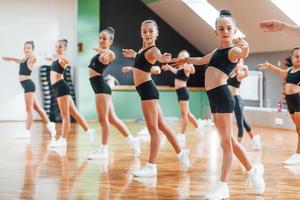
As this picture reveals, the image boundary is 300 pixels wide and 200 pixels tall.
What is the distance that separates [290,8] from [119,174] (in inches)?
199

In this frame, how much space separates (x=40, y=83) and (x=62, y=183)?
6.72 m

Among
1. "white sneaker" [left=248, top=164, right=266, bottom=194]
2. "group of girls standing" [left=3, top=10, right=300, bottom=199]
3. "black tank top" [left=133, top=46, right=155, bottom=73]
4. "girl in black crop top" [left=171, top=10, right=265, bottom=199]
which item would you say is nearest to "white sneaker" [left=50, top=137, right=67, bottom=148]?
"group of girls standing" [left=3, top=10, right=300, bottom=199]

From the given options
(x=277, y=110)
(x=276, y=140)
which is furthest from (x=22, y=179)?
(x=277, y=110)

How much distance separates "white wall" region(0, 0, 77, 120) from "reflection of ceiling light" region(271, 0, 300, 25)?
4490 millimetres

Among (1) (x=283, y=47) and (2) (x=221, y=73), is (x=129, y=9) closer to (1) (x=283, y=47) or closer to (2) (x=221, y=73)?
(1) (x=283, y=47)

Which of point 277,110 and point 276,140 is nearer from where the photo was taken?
point 276,140

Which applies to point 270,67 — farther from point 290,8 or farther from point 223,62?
point 290,8

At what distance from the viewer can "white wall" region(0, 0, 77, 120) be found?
10250 millimetres

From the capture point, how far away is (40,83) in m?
10.5

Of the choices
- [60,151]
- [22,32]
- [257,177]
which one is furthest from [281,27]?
[22,32]

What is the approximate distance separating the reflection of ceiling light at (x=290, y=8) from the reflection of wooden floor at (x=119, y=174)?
2.42 m

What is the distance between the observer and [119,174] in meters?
4.49

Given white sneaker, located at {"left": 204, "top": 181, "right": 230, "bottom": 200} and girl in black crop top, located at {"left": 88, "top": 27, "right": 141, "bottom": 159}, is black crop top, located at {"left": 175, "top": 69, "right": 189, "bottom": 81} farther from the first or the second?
white sneaker, located at {"left": 204, "top": 181, "right": 230, "bottom": 200}

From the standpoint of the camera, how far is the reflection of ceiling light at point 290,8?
26.6 ft
